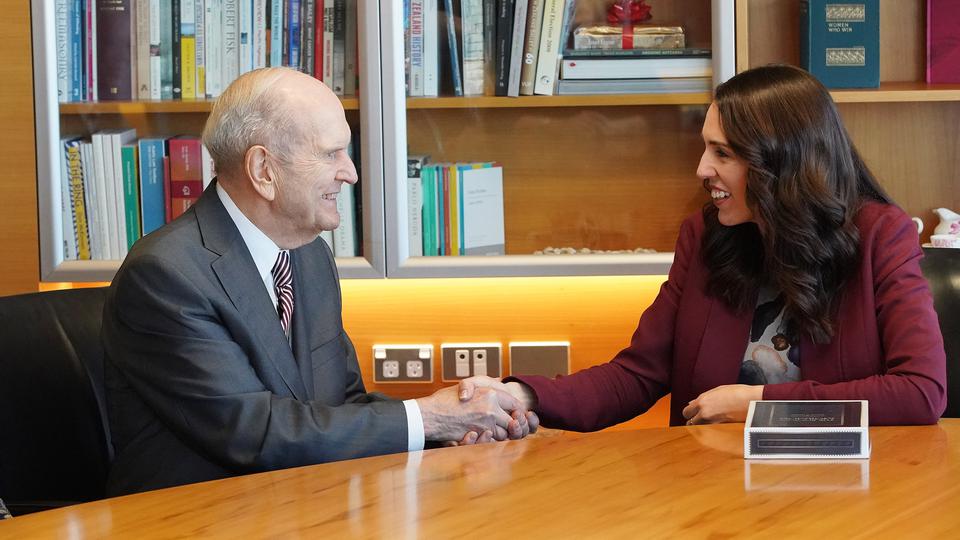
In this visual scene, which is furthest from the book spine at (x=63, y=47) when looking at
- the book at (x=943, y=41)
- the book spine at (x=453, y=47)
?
the book at (x=943, y=41)

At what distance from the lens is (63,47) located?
2.96 metres

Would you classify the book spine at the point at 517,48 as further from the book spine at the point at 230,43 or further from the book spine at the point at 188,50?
the book spine at the point at 188,50

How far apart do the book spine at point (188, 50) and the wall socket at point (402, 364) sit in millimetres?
795

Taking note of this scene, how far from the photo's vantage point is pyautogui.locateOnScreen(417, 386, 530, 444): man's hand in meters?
2.16

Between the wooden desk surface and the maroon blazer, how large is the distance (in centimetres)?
22

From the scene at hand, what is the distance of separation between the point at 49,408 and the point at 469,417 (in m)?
0.75

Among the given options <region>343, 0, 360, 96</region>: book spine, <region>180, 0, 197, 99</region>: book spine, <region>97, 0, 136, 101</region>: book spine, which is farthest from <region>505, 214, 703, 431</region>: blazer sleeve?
A: <region>97, 0, 136, 101</region>: book spine

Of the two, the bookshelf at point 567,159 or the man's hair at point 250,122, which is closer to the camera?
the man's hair at point 250,122

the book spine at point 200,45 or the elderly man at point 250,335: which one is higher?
the book spine at point 200,45

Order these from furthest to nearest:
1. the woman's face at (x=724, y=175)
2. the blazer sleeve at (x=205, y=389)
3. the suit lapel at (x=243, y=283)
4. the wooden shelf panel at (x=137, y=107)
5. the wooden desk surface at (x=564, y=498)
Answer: the wooden shelf panel at (x=137, y=107), the woman's face at (x=724, y=175), the suit lapel at (x=243, y=283), the blazer sleeve at (x=205, y=389), the wooden desk surface at (x=564, y=498)

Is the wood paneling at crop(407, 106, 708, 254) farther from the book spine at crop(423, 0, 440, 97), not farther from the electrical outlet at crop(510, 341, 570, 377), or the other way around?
Answer: the electrical outlet at crop(510, 341, 570, 377)

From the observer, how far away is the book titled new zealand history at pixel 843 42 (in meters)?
2.88

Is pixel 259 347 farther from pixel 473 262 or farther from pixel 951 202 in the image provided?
pixel 951 202

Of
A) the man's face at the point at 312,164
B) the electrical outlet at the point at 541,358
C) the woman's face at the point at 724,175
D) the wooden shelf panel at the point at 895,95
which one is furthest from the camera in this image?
the electrical outlet at the point at 541,358
